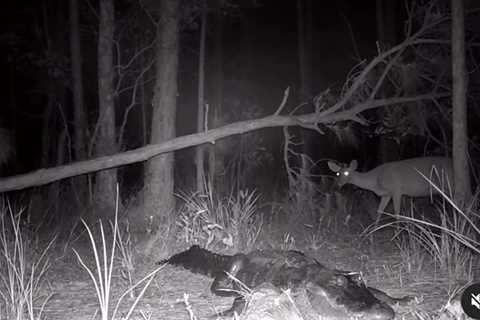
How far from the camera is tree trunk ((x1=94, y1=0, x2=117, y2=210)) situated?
1205 cm

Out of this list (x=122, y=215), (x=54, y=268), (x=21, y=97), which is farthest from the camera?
(x=21, y=97)

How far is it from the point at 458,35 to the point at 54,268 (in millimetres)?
6274

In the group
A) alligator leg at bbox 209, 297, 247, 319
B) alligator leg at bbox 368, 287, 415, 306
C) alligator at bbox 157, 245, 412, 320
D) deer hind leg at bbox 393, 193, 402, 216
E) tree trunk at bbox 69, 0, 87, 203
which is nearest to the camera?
alligator at bbox 157, 245, 412, 320

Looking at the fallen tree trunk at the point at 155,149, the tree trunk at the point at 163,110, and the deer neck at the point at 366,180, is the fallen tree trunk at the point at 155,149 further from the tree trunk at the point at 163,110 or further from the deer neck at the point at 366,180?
the deer neck at the point at 366,180

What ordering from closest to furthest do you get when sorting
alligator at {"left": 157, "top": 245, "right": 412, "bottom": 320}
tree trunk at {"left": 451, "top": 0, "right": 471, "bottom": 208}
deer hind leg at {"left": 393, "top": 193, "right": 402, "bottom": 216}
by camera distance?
alligator at {"left": 157, "top": 245, "right": 412, "bottom": 320} < tree trunk at {"left": 451, "top": 0, "right": 471, "bottom": 208} < deer hind leg at {"left": 393, "top": 193, "right": 402, "bottom": 216}

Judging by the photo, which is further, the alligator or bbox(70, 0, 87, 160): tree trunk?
bbox(70, 0, 87, 160): tree trunk

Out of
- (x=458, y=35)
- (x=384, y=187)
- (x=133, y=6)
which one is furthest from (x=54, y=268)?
(x=133, y=6)

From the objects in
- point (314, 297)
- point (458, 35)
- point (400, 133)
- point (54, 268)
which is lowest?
point (54, 268)

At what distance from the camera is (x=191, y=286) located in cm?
715

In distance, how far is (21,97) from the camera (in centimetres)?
2688

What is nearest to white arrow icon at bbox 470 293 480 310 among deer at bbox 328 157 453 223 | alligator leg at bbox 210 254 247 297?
alligator leg at bbox 210 254 247 297

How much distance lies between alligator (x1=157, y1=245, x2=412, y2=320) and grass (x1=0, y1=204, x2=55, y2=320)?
160cm

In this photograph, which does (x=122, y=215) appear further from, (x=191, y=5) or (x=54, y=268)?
(x=191, y=5)
